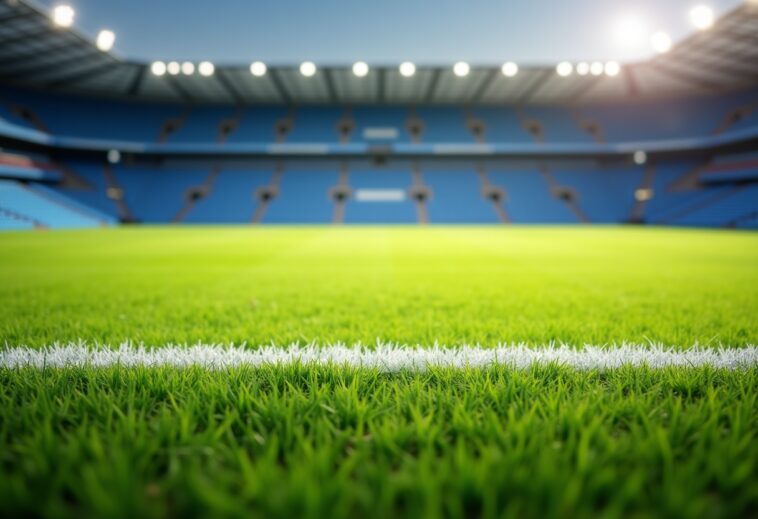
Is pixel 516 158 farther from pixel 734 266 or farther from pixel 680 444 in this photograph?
pixel 680 444

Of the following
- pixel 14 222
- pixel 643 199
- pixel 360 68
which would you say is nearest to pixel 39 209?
pixel 14 222

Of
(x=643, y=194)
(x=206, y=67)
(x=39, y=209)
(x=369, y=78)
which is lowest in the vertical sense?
(x=39, y=209)

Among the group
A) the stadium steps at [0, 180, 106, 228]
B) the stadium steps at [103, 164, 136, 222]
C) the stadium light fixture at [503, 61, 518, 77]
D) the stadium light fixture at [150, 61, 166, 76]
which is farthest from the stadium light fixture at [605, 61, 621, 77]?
the stadium steps at [103, 164, 136, 222]

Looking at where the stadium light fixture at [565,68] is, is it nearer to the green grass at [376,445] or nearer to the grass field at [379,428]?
the grass field at [379,428]

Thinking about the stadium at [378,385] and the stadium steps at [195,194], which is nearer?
the stadium at [378,385]

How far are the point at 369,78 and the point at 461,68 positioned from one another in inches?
237

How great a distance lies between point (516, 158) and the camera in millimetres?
29734

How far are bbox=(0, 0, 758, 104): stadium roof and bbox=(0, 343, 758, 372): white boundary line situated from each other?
70.9 ft

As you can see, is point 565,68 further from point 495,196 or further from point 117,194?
point 117,194

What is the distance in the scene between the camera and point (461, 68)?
22.9 meters

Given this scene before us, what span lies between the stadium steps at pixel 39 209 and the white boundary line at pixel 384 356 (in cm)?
2189

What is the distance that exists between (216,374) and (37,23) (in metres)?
23.8

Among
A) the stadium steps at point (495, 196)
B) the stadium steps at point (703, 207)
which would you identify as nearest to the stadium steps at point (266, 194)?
the stadium steps at point (495, 196)

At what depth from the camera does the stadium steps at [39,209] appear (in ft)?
58.4
